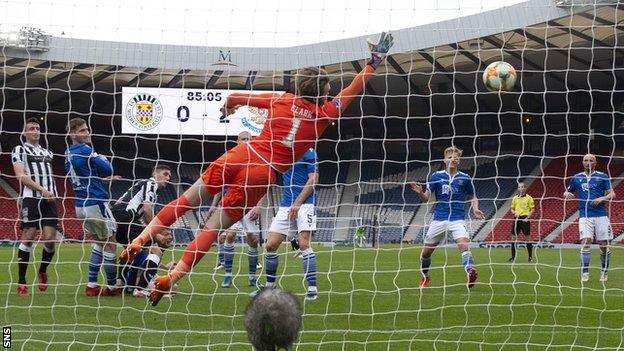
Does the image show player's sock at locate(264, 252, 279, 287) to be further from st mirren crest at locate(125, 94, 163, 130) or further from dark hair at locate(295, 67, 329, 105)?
st mirren crest at locate(125, 94, 163, 130)

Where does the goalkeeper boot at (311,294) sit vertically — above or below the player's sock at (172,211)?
below

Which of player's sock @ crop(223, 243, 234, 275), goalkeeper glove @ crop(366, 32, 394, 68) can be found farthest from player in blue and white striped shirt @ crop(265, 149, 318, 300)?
goalkeeper glove @ crop(366, 32, 394, 68)

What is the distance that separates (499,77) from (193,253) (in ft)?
15.7

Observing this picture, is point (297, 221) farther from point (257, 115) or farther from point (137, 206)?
point (257, 115)

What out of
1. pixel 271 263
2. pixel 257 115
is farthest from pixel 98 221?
pixel 257 115

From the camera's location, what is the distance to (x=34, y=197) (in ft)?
31.2

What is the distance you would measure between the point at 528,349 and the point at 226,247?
549cm

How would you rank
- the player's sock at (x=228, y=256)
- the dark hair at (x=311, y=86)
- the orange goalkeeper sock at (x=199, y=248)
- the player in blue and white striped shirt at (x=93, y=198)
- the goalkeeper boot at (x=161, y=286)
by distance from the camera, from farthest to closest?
the player's sock at (x=228, y=256)
the player in blue and white striped shirt at (x=93, y=198)
the dark hair at (x=311, y=86)
the orange goalkeeper sock at (x=199, y=248)
the goalkeeper boot at (x=161, y=286)

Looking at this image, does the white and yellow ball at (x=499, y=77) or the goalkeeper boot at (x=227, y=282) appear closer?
the white and yellow ball at (x=499, y=77)

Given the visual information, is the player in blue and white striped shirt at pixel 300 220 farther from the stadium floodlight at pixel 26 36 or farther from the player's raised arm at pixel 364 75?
the stadium floodlight at pixel 26 36

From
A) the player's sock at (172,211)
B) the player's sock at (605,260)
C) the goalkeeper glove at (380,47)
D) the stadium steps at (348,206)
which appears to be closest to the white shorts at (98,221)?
the player's sock at (172,211)

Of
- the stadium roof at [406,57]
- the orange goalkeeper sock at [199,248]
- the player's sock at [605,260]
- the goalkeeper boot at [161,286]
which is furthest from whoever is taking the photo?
the stadium roof at [406,57]

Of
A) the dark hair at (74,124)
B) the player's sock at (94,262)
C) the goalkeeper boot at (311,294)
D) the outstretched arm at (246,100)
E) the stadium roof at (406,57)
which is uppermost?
the stadium roof at (406,57)

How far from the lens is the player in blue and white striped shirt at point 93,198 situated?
900 centimetres
